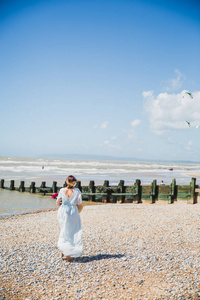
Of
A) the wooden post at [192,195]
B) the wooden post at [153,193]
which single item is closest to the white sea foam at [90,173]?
the wooden post at [153,193]

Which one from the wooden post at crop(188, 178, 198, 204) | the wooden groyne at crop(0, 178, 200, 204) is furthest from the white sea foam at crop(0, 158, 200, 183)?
the wooden post at crop(188, 178, 198, 204)

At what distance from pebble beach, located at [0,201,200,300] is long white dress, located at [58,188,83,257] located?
1.34 feet

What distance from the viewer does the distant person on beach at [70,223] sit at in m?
6.36

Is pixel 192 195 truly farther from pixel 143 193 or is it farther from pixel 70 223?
pixel 70 223

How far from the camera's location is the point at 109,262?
20.9 feet

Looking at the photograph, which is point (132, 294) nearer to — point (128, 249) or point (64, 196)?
point (128, 249)

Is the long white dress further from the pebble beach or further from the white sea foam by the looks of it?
the white sea foam

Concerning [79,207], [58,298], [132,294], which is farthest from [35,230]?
[132,294]

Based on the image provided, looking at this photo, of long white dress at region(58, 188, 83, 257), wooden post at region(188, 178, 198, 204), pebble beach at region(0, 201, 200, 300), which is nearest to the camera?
pebble beach at region(0, 201, 200, 300)

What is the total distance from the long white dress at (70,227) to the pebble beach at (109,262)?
408mm

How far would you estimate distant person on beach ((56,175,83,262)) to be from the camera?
6363 millimetres

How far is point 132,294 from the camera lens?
4.93 m

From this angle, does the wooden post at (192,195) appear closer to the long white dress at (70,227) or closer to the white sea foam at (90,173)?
the long white dress at (70,227)

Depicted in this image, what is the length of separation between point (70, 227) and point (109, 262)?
4.56 ft
